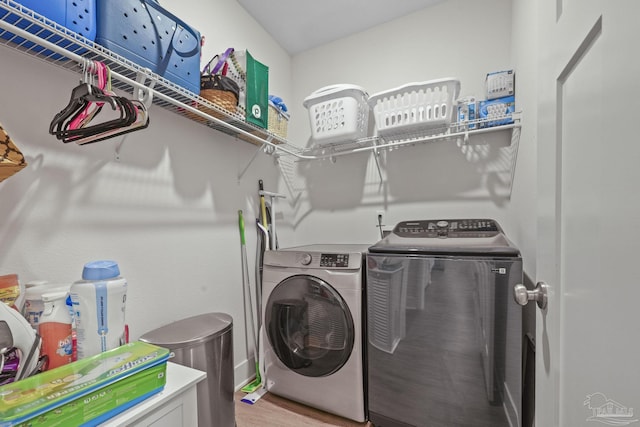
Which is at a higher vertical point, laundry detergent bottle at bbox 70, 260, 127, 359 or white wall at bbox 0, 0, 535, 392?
white wall at bbox 0, 0, 535, 392

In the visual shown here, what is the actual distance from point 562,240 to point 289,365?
1626 millimetres

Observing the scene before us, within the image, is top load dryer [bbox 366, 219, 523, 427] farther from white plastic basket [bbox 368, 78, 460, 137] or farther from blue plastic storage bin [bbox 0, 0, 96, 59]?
blue plastic storage bin [bbox 0, 0, 96, 59]

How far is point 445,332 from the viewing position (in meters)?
1.30

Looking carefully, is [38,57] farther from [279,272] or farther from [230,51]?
[279,272]

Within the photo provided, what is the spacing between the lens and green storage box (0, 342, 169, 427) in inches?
23.8

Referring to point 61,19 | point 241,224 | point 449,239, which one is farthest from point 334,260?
point 61,19

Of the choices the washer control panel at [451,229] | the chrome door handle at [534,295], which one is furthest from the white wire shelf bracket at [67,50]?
the chrome door handle at [534,295]

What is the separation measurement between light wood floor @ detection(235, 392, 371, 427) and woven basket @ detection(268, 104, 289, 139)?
71.7 inches

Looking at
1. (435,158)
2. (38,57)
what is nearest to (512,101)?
(435,158)

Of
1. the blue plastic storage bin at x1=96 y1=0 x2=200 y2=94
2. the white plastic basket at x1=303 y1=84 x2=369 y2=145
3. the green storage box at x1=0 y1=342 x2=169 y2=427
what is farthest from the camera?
the white plastic basket at x1=303 y1=84 x2=369 y2=145

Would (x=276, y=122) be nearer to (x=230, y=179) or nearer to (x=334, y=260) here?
(x=230, y=179)

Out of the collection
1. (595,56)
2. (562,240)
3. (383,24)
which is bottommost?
(562,240)

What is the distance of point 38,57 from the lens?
39.7 inches

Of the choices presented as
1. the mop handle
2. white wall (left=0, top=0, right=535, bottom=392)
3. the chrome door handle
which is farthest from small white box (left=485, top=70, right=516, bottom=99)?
the mop handle
